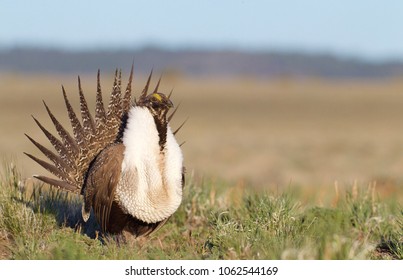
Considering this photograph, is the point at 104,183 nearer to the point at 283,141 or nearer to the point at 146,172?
the point at 146,172

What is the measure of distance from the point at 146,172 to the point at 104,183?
27 centimetres

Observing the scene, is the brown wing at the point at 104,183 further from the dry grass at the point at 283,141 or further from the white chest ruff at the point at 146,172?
the dry grass at the point at 283,141

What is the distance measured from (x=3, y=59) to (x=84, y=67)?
17559 millimetres

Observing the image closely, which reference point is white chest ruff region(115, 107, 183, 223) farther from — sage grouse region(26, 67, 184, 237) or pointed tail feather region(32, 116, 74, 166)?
pointed tail feather region(32, 116, 74, 166)

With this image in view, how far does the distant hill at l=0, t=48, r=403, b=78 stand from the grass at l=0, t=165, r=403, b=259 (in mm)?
130754

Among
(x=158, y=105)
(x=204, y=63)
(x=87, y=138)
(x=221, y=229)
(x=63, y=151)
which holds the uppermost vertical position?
(x=158, y=105)

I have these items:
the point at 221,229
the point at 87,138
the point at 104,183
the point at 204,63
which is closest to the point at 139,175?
the point at 104,183

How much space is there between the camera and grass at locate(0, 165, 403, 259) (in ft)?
11.9

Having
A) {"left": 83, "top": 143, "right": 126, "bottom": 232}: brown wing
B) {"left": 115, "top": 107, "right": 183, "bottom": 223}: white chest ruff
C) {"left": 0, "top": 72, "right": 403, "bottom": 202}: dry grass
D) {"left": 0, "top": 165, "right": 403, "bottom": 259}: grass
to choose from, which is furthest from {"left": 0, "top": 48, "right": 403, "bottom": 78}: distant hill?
{"left": 115, "top": 107, "right": 183, "bottom": 223}: white chest ruff

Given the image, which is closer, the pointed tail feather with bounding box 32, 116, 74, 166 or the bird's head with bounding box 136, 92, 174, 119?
the bird's head with bounding box 136, 92, 174, 119

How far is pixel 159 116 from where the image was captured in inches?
162

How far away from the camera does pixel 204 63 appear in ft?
547

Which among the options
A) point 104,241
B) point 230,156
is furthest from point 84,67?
point 104,241
